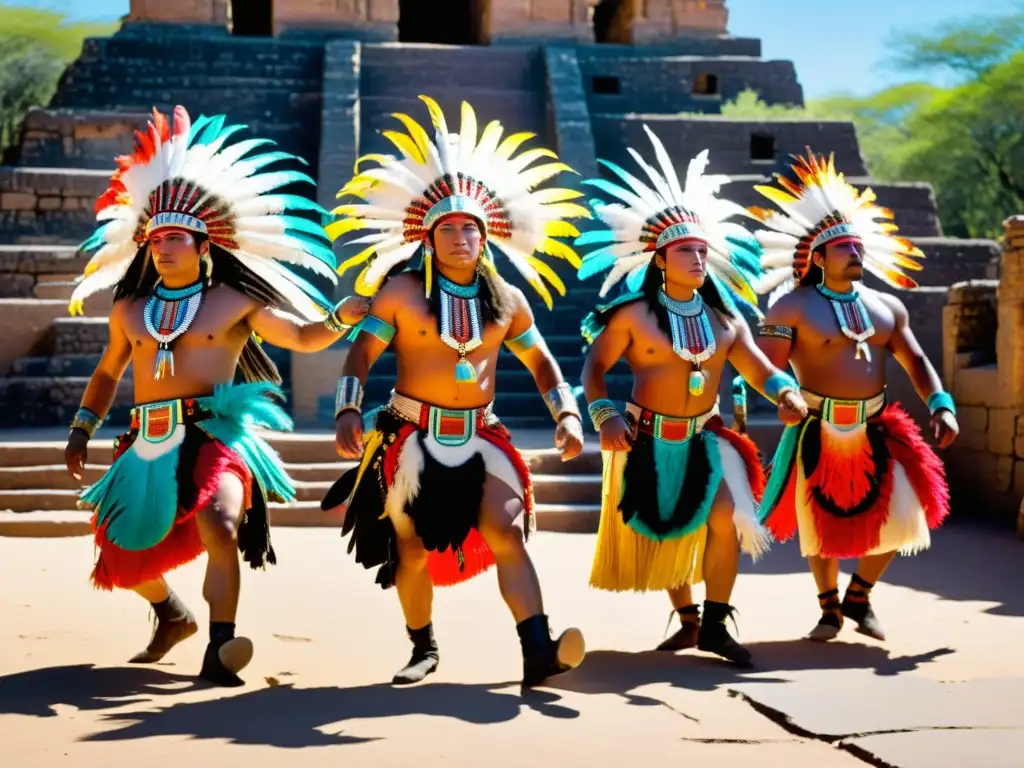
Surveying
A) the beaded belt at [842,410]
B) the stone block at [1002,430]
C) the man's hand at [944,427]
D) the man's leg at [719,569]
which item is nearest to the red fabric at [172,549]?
the man's leg at [719,569]

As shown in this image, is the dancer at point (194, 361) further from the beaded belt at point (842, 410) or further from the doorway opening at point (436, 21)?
the doorway opening at point (436, 21)

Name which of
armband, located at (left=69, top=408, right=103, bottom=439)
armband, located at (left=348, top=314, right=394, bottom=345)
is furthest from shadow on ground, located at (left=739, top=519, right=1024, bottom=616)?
armband, located at (left=69, top=408, right=103, bottom=439)

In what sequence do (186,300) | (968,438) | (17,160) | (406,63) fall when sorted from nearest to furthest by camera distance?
(186,300) → (968,438) → (17,160) → (406,63)

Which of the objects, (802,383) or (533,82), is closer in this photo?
(802,383)

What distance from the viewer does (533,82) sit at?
18266mm

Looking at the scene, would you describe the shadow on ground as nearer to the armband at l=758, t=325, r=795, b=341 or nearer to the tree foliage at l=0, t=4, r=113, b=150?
the armband at l=758, t=325, r=795, b=341

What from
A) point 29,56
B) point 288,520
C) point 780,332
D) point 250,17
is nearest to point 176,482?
point 780,332

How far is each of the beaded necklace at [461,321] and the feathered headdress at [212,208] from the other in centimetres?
69

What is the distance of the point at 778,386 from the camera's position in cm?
615

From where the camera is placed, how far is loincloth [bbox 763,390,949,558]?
6.55 metres

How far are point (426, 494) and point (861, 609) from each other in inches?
85.7

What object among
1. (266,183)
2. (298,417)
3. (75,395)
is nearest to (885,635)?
(266,183)

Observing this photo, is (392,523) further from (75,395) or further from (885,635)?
(75,395)

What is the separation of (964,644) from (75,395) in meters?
8.21
